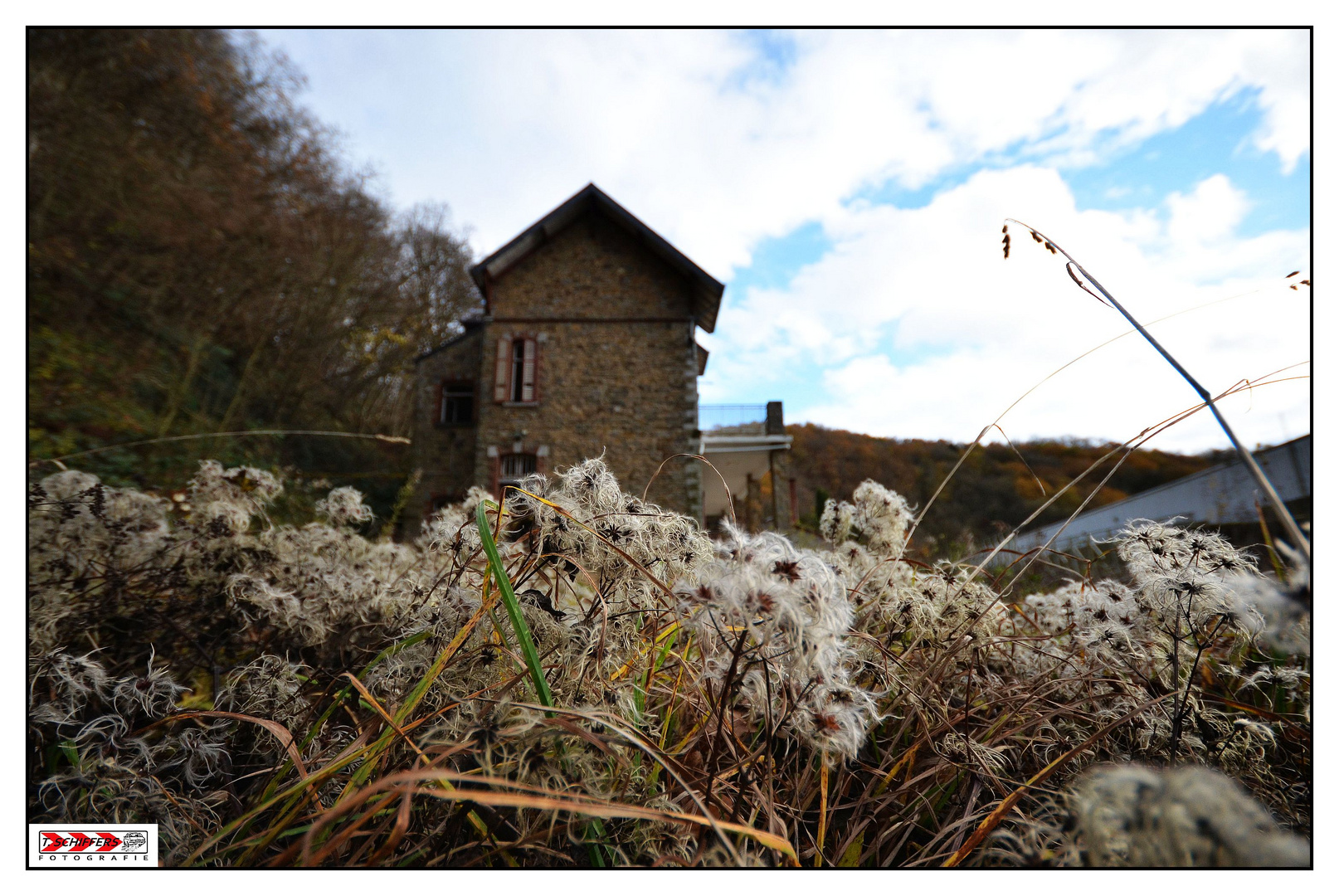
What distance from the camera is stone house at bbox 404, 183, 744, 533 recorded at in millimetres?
12586

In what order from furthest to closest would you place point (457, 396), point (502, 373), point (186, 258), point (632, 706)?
point (457, 396), point (502, 373), point (186, 258), point (632, 706)

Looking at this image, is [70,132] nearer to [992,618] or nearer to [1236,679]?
[992,618]

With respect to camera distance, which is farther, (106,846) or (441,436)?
(441,436)

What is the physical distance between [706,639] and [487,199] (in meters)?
1.97

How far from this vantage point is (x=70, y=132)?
7.79 meters

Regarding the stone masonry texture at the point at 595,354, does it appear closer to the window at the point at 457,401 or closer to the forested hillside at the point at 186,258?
the window at the point at 457,401

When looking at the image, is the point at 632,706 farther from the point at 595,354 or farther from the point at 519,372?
the point at 519,372

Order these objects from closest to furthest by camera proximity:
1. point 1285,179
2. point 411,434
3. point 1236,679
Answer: point 1285,179 → point 1236,679 → point 411,434

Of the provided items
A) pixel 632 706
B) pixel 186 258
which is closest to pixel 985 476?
pixel 632 706

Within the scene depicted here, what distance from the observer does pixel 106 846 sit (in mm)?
943

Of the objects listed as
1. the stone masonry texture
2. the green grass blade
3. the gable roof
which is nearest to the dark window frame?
the stone masonry texture

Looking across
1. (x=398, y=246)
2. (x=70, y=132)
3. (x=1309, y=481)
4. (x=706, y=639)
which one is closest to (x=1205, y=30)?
(x=1309, y=481)

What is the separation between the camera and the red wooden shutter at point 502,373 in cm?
1304

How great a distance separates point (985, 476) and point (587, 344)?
1064 cm
